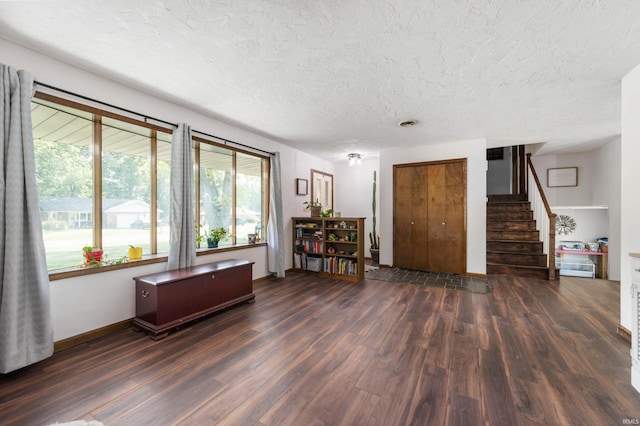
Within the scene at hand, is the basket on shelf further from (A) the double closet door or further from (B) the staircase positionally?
(B) the staircase

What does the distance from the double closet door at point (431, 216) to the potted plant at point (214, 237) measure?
137 inches

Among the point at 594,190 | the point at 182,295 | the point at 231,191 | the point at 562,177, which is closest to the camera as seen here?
the point at 182,295

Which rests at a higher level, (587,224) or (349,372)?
(587,224)

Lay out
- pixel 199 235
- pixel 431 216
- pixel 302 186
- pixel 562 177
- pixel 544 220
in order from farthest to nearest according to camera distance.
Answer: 1. pixel 562 177
2. pixel 302 186
3. pixel 431 216
4. pixel 544 220
5. pixel 199 235

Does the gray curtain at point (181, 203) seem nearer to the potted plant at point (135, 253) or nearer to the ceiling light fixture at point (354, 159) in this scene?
the potted plant at point (135, 253)

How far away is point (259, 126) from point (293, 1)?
8.04 ft

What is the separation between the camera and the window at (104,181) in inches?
91.8

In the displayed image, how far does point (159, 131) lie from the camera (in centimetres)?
303

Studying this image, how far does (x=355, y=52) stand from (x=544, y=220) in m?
5.13

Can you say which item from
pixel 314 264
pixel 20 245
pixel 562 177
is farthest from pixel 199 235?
pixel 562 177

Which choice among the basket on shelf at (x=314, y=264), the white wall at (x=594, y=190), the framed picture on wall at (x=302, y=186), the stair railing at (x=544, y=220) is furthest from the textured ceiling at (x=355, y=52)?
the basket on shelf at (x=314, y=264)

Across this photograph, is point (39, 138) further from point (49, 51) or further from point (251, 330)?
→ point (251, 330)

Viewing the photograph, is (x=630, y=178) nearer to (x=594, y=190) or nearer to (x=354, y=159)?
(x=354, y=159)

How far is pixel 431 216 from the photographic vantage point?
4.97 meters
